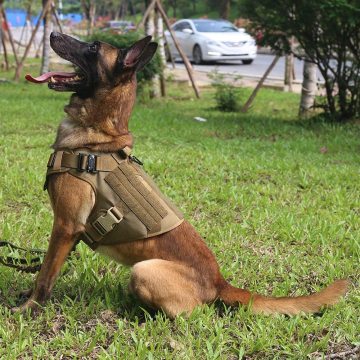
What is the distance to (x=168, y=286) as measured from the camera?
299 centimetres

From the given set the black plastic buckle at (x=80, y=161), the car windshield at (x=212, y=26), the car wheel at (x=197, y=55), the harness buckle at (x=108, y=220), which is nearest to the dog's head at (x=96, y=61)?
the black plastic buckle at (x=80, y=161)

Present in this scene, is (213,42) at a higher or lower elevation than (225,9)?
higher

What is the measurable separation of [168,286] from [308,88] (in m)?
8.03

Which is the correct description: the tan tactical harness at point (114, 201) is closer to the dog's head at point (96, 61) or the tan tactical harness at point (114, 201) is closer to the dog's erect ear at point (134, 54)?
the dog's head at point (96, 61)

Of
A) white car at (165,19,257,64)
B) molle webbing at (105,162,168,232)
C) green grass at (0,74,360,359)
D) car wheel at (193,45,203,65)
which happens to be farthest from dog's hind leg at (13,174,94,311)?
car wheel at (193,45,203,65)

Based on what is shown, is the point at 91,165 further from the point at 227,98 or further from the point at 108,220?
the point at 227,98

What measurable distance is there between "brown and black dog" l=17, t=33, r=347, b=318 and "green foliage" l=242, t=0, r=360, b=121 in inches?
259

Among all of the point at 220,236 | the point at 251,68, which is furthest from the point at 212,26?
the point at 220,236

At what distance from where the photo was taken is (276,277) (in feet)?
12.6

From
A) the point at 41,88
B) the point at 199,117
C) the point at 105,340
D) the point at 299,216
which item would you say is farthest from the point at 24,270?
the point at 41,88

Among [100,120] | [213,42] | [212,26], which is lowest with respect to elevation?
[213,42]

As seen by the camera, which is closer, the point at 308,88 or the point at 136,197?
the point at 136,197

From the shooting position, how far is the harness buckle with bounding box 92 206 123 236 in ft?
9.91

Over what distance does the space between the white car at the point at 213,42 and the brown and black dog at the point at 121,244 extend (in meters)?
17.6
